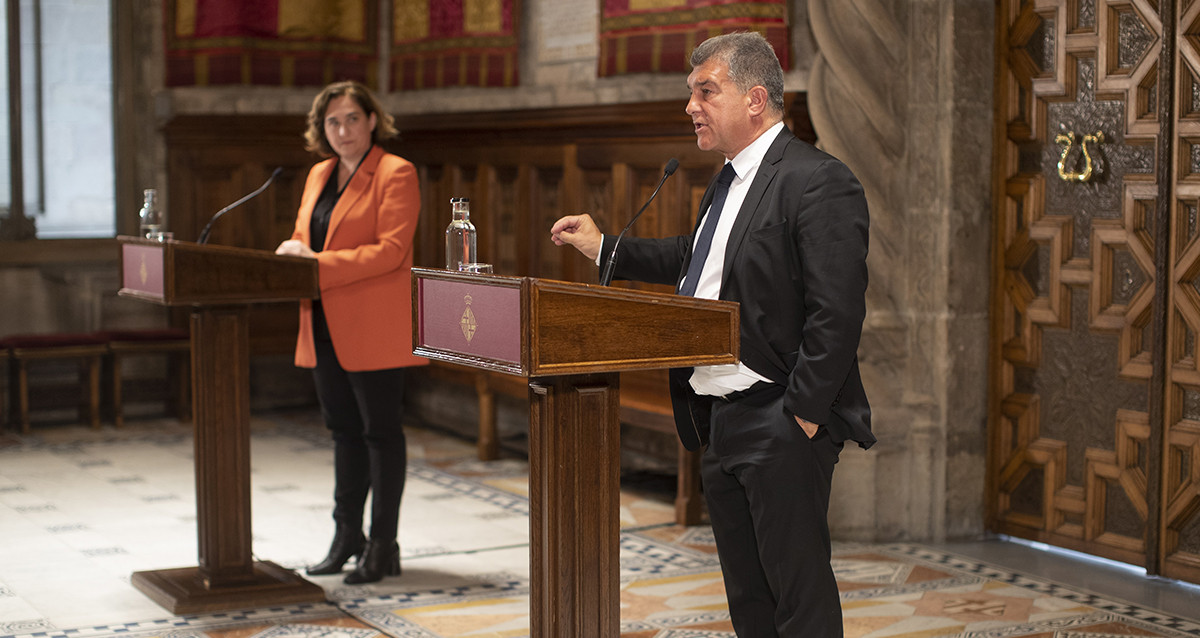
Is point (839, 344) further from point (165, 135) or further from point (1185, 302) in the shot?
point (165, 135)

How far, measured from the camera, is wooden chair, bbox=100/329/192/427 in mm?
8234

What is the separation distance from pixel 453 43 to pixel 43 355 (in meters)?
2.83

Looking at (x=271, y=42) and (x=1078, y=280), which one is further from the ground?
(x=271, y=42)

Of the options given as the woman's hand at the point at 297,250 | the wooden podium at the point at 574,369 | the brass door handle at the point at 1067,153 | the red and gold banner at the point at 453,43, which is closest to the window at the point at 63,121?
the red and gold banner at the point at 453,43

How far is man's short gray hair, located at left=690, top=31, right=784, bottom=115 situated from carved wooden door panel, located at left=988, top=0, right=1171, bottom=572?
2.50 m

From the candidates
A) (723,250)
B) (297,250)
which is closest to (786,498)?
(723,250)

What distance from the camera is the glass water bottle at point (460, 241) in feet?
9.91

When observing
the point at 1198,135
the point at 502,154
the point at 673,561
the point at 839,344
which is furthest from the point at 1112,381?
the point at 502,154

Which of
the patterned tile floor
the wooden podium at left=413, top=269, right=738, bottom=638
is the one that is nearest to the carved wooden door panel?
the patterned tile floor

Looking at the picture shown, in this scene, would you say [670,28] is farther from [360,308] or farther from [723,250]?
[723,250]

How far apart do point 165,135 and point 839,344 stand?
21.7ft

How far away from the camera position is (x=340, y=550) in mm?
4984

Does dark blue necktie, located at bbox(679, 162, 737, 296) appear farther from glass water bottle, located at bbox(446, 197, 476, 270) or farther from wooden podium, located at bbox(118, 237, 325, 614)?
wooden podium, located at bbox(118, 237, 325, 614)

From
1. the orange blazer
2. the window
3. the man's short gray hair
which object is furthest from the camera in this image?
the window
